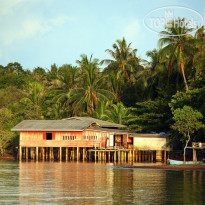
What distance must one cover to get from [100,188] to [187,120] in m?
23.8

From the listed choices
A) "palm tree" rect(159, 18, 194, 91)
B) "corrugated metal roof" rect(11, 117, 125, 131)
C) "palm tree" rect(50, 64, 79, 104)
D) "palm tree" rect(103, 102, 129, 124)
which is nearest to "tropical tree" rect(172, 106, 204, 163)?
"palm tree" rect(159, 18, 194, 91)

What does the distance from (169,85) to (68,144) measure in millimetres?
15261

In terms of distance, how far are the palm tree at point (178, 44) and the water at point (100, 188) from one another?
22343 mm

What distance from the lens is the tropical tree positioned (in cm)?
5059

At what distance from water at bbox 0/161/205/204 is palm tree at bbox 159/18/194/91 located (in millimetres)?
22343

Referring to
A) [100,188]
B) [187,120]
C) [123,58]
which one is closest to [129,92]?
[123,58]

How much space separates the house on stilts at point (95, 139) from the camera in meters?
59.1

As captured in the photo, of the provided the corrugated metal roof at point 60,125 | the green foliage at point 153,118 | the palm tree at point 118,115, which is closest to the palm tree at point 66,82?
the palm tree at point 118,115

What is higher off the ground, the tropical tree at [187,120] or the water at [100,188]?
the tropical tree at [187,120]

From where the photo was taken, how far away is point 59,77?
250 feet

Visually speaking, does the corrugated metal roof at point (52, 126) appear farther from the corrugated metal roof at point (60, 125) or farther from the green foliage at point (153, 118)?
the green foliage at point (153, 118)

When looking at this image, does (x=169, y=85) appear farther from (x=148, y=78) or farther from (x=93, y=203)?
(x=93, y=203)

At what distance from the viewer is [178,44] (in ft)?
189

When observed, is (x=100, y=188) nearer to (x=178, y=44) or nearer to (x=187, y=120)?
(x=187, y=120)
